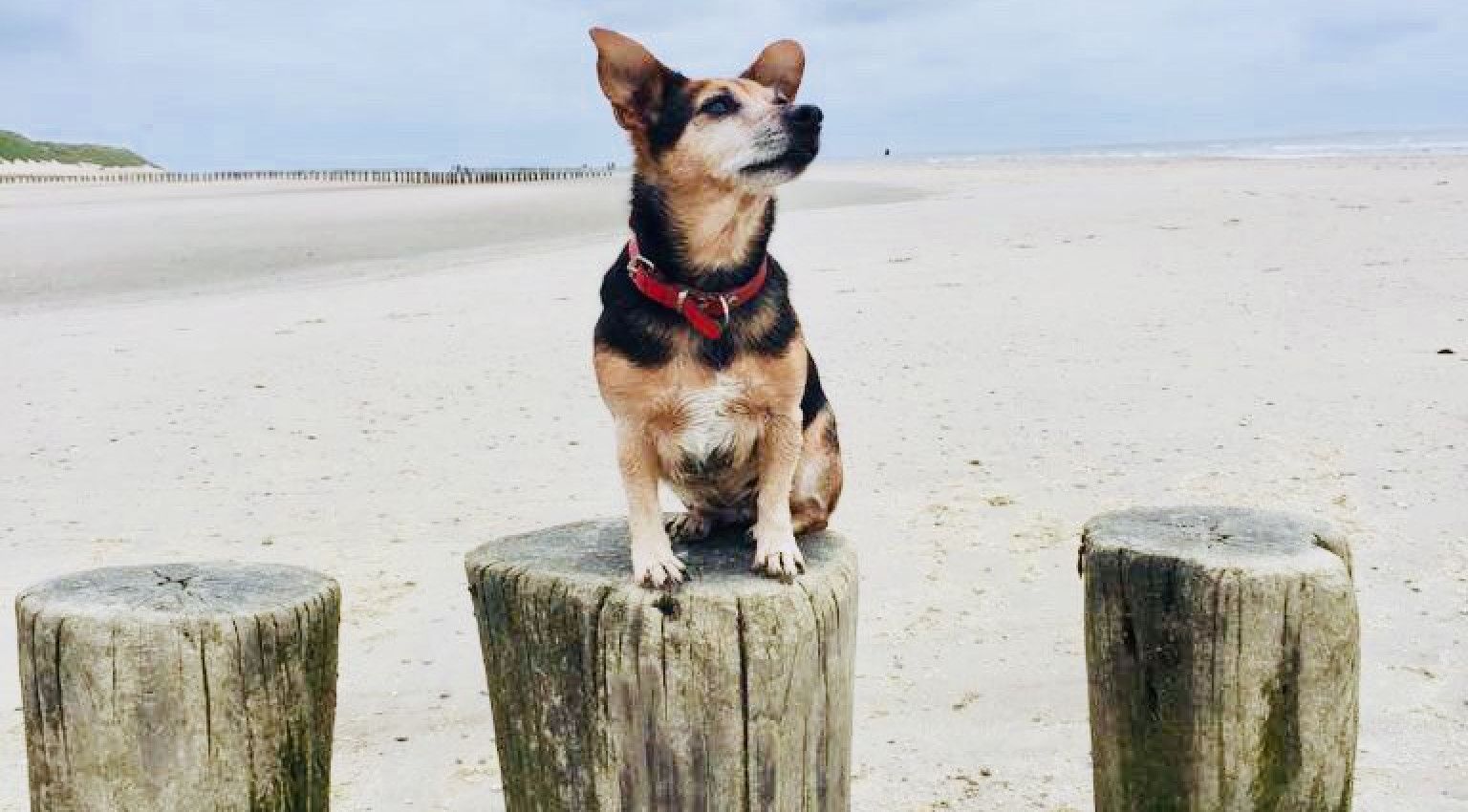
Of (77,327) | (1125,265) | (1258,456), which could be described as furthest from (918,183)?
(1258,456)

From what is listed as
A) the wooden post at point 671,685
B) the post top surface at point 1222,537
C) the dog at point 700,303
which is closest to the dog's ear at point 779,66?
the dog at point 700,303

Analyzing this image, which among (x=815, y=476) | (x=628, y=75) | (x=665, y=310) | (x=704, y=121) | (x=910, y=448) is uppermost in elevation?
(x=628, y=75)

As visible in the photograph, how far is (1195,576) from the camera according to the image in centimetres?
320

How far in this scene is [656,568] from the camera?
3076mm

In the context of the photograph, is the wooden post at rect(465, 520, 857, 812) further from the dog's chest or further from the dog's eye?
the dog's eye

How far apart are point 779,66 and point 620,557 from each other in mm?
1275

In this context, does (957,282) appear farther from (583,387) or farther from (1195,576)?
(1195,576)

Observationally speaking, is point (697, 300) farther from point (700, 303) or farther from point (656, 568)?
point (656, 568)

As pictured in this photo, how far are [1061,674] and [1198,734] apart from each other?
220cm

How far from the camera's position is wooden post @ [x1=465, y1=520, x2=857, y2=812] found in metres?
2.99

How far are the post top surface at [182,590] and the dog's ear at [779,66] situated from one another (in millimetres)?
1658

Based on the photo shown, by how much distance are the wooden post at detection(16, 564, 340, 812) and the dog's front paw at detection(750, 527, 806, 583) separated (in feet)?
3.53

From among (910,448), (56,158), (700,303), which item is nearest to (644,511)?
(700,303)

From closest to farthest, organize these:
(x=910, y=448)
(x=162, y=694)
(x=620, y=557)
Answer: (x=162, y=694) < (x=620, y=557) < (x=910, y=448)
